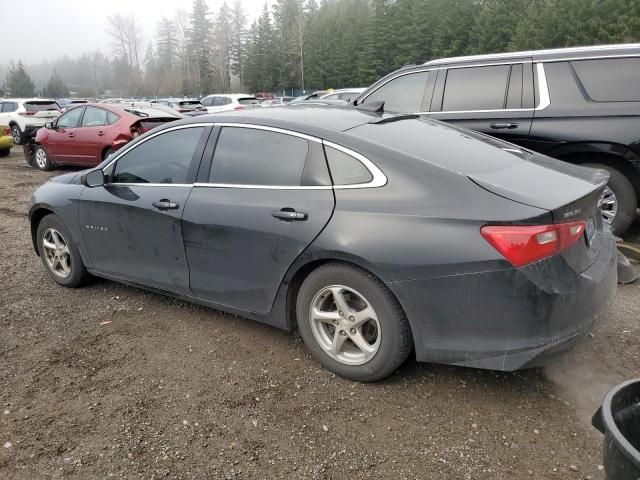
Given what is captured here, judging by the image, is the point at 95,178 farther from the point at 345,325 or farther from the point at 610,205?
the point at 610,205

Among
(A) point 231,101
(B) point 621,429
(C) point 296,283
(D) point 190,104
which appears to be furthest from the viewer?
(D) point 190,104

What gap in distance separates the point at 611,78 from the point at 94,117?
31.2 feet

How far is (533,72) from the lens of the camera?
5.52 m

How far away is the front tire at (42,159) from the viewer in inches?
469

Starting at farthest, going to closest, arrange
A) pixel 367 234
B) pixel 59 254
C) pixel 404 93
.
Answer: pixel 404 93
pixel 59 254
pixel 367 234

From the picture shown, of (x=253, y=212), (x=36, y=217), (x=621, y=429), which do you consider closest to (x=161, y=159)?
(x=253, y=212)

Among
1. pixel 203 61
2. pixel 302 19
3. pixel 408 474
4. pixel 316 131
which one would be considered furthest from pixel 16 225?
pixel 203 61

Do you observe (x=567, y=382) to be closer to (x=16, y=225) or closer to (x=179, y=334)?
(x=179, y=334)

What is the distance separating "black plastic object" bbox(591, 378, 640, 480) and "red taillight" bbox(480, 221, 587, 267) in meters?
0.78

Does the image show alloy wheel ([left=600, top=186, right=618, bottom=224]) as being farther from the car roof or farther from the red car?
the red car

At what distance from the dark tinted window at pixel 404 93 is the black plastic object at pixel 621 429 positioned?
491cm

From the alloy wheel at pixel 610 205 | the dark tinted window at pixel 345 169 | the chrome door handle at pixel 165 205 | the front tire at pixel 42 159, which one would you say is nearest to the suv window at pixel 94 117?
the front tire at pixel 42 159

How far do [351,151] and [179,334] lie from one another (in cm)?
182

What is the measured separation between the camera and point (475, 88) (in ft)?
19.4
